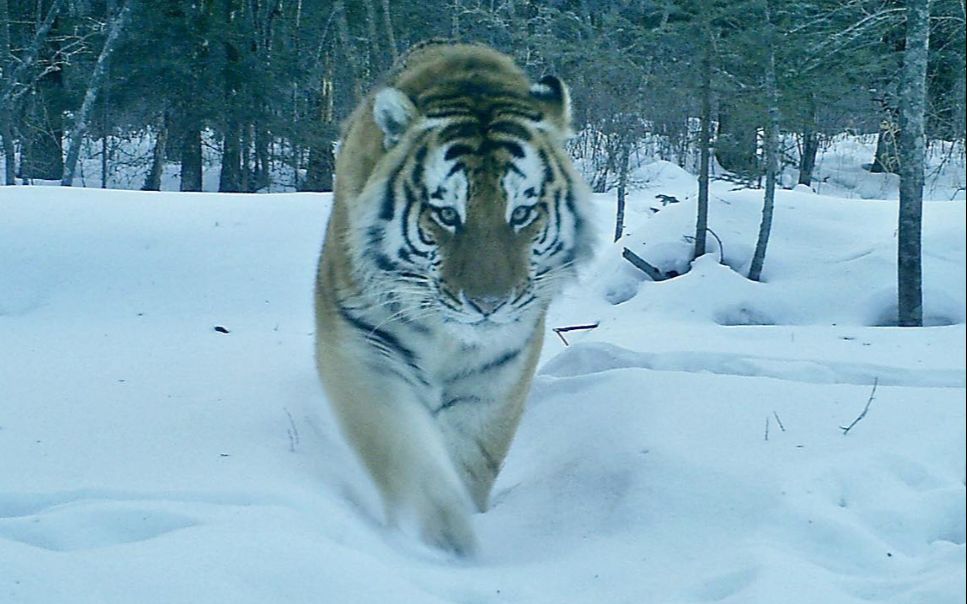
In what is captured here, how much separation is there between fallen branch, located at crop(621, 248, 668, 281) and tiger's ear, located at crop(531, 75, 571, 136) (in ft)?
12.5

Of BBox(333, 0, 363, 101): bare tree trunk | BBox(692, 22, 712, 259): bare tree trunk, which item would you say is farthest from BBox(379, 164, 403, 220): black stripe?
BBox(333, 0, 363, 101): bare tree trunk

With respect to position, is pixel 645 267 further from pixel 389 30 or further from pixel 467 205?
pixel 467 205

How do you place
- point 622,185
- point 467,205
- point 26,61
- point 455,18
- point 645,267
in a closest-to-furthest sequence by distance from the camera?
point 467,205 → point 645,267 → point 622,185 → point 455,18 → point 26,61

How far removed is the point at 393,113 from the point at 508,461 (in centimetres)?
141

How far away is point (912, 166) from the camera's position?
13.6 ft

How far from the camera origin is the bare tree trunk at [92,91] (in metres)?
9.83

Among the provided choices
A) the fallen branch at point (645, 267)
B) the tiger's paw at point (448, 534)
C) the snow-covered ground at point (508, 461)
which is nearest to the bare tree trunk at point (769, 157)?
the snow-covered ground at point (508, 461)

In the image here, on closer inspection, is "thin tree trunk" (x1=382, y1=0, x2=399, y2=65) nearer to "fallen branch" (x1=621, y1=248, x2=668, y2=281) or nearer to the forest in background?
the forest in background

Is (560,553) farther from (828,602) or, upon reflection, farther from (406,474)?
(828,602)

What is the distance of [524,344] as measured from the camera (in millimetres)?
3141

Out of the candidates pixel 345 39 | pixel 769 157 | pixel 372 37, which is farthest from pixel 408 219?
pixel 345 39

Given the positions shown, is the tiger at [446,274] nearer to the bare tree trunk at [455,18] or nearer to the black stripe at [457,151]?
the black stripe at [457,151]

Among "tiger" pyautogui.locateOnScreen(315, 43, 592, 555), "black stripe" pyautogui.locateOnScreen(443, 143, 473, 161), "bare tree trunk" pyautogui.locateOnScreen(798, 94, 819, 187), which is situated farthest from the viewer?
"bare tree trunk" pyautogui.locateOnScreen(798, 94, 819, 187)

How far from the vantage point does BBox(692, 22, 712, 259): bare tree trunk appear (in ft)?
21.9
